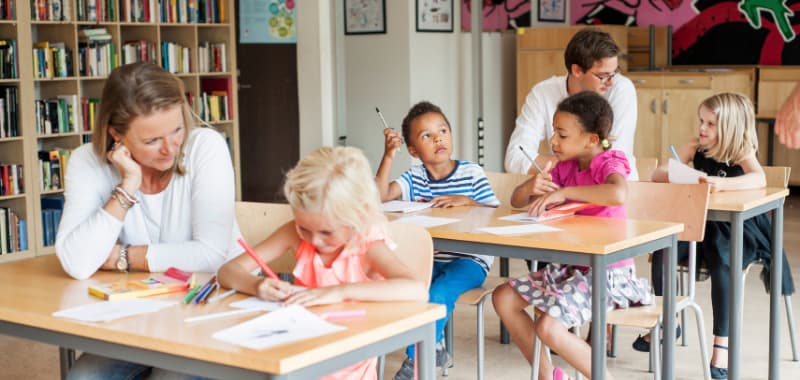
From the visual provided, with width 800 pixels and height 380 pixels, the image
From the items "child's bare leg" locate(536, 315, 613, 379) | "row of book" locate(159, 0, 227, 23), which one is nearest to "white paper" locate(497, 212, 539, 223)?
"child's bare leg" locate(536, 315, 613, 379)

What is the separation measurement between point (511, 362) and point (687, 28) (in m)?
5.78

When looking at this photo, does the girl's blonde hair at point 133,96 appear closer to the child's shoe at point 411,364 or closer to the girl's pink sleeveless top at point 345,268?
the girl's pink sleeveless top at point 345,268

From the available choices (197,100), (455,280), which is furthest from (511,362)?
(197,100)

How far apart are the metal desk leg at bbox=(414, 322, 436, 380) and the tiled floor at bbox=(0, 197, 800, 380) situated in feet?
5.76

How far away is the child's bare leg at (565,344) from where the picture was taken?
3043mm

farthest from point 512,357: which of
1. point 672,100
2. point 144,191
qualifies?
point 672,100

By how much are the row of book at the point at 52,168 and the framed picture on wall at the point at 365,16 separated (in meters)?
2.53

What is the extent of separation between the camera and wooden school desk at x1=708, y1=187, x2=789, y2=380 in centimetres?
335

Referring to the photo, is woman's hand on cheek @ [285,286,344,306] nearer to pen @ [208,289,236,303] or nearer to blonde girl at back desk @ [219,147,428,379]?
blonde girl at back desk @ [219,147,428,379]

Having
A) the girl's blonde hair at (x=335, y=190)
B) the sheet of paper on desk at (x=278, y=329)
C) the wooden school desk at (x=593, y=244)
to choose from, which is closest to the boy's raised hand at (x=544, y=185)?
the wooden school desk at (x=593, y=244)

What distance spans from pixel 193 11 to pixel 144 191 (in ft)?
15.1

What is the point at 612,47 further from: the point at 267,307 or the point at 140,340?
the point at 140,340

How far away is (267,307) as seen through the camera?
2.06 metres

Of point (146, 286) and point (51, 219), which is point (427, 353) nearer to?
point (146, 286)
